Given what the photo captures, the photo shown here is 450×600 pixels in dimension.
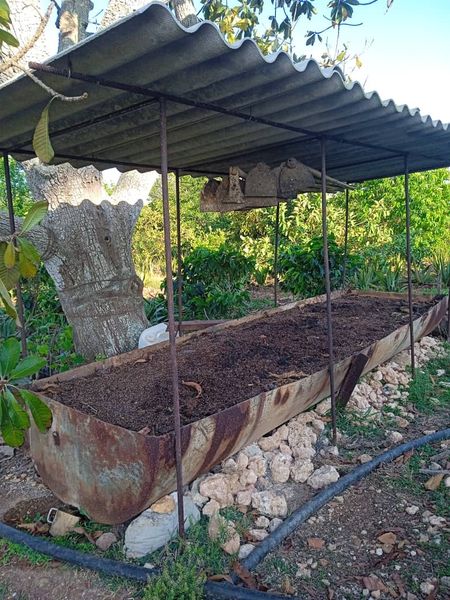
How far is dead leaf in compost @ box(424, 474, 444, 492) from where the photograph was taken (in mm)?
2408

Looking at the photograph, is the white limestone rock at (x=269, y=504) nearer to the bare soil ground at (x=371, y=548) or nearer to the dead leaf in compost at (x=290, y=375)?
the bare soil ground at (x=371, y=548)

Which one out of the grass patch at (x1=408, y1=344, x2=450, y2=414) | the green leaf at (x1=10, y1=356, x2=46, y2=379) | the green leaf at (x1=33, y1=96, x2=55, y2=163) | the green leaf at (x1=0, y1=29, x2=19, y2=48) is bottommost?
the grass patch at (x1=408, y1=344, x2=450, y2=414)

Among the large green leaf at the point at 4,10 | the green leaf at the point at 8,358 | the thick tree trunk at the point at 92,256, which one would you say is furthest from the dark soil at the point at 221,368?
the large green leaf at the point at 4,10

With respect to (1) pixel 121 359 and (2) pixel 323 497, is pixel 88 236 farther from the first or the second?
(2) pixel 323 497

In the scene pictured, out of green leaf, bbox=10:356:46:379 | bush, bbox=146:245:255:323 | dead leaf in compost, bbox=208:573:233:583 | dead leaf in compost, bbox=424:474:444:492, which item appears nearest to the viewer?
dead leaf in compost, bbox=208:573:233:583

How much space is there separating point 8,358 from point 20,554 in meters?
0.86

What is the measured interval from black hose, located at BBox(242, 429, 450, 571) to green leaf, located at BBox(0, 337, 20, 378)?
1.26 meters

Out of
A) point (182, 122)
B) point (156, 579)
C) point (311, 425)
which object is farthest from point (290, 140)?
point (156, 579)

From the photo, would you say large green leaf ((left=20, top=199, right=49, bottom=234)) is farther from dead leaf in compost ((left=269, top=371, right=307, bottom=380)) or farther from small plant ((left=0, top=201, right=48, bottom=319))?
dead leaf in compost ((left=269, top=371, right=307, bottom=380))

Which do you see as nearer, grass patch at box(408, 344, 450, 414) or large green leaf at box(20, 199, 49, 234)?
large green leaf at box(20, 199, 49, 234)

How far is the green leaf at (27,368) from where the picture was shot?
6.37 ft

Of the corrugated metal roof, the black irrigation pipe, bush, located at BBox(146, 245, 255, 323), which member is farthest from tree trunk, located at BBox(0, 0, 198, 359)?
the black irrigation pipe

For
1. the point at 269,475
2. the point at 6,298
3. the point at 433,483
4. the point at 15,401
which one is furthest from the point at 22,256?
the point at 433,483

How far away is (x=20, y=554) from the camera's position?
204cm
